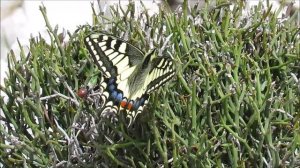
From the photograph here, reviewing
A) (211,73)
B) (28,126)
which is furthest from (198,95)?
(28,126)

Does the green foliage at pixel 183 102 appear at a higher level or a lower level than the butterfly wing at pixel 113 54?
lower

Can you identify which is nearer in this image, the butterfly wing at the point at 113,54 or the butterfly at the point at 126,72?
the butterfly at the point at 126,72

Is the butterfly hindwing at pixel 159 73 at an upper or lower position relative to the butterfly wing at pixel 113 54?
lower

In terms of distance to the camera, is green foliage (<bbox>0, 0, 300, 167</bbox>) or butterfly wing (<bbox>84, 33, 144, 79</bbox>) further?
butterfly wing (<bbox>84, 33, 144, 79</bbox>)

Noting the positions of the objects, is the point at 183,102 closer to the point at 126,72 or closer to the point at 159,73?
the point at 159,73

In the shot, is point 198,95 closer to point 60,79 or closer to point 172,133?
point 172,133

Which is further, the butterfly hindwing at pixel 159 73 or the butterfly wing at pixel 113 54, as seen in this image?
the butterfly wing at pixel 113 54

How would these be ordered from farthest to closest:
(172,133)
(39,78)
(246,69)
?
(39,78)
(246,69)
(172,133)
